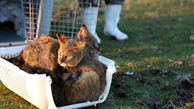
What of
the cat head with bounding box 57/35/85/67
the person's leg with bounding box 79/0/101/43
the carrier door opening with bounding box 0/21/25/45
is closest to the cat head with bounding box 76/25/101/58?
the cat head with bounding box 57/35/85/67

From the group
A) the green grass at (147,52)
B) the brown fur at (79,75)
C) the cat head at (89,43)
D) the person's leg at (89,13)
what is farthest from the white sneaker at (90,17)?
the brown fur at (79,75)

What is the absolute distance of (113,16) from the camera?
18.3 ft

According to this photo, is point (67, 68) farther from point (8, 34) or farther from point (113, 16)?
point (113, 16)

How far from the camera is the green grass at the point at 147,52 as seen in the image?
3.16 metres

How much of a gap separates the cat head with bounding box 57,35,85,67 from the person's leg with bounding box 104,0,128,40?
279 cm

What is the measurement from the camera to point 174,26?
6.59 meters

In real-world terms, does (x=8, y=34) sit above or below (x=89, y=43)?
below

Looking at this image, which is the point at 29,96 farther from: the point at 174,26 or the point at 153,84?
the point at 174,26

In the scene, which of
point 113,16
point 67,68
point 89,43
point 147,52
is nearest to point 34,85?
point 67,68

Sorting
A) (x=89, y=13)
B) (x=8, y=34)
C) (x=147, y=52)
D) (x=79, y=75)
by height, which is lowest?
(x=147, y=52)

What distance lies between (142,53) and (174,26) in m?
2.13

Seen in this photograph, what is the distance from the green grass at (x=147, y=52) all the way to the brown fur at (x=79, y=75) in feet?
0.92

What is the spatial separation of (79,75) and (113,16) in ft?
9.98

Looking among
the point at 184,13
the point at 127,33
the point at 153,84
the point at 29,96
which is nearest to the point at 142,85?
the point at 153,84
